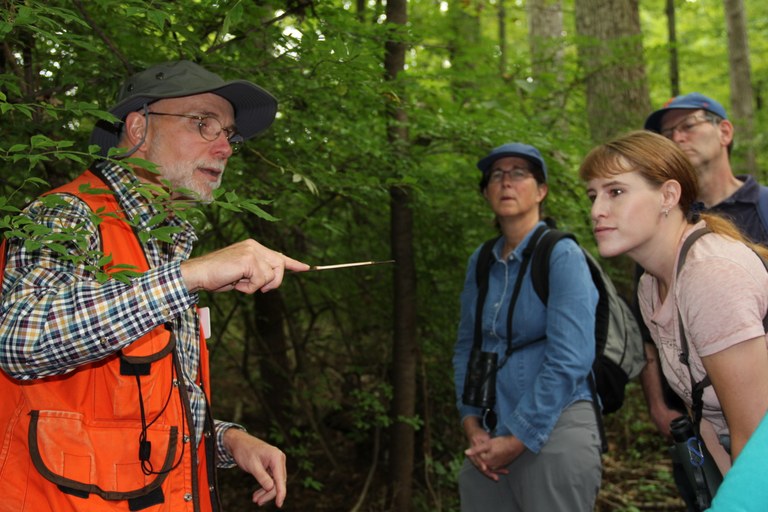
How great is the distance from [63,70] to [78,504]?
2025mm

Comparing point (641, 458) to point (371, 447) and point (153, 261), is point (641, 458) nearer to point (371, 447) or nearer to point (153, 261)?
point (371, 447)

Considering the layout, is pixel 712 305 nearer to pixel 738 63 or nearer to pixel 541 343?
pixel 541 343

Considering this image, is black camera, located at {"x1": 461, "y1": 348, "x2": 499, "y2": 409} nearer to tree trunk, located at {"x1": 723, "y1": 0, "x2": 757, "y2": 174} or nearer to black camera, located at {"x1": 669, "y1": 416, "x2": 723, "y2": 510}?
black camera, located at {"x1": 669, "y1": 416, "x2": 723, "y2": 510}

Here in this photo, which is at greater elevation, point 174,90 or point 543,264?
point 174,90

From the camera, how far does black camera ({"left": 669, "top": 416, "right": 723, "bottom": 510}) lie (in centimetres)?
248

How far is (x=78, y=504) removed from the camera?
1.79 meters

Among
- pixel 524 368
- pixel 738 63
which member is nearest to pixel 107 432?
pixel 524 368

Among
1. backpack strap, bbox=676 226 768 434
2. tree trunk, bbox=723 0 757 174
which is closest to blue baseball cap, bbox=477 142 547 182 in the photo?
backpack strap, bbox=676 226 768 434

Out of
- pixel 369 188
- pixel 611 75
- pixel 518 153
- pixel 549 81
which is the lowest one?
pixel 369 188

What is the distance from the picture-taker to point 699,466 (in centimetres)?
252

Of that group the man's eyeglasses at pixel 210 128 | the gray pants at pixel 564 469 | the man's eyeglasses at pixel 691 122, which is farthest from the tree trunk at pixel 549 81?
the man's eyeglasses at pixel 210 128

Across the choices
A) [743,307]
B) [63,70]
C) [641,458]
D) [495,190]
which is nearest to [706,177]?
[495,190]

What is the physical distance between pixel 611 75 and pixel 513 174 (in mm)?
3395

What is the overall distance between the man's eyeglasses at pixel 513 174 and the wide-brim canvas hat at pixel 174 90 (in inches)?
61.5
